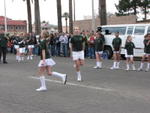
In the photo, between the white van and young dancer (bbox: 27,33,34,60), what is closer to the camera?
the white van

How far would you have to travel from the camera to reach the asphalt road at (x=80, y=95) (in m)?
9.54

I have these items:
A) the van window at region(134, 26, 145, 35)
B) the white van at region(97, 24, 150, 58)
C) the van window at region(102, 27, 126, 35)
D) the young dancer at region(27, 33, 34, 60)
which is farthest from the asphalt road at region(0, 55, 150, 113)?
the young dancer at region(27, 33, 34, 60)

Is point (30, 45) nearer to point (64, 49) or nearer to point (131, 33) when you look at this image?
point (64, 49)

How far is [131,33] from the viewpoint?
81.2 feet

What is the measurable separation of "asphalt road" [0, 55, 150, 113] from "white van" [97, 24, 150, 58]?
7.87m

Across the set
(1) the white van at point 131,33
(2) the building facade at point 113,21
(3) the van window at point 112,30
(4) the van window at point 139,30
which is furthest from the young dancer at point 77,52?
(2) the building facade at point 113,21

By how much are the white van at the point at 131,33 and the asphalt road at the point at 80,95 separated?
25.8 ft

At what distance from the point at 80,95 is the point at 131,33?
13978mm

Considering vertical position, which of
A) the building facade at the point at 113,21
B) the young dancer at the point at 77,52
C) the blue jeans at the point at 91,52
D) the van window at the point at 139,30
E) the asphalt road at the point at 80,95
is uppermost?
the building facade at the point at 113,21

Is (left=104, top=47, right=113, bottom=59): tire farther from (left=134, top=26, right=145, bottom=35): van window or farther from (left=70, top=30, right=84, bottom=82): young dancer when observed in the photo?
(left=70, top=30, right=84, bottom=82): young dancer

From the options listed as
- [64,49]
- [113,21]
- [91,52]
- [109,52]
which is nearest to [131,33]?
[109,52]

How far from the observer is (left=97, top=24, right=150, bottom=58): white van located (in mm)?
23859

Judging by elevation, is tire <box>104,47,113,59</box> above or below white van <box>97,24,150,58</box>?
below

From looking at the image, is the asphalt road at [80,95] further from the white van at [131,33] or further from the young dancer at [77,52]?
the white van at [131,33]
